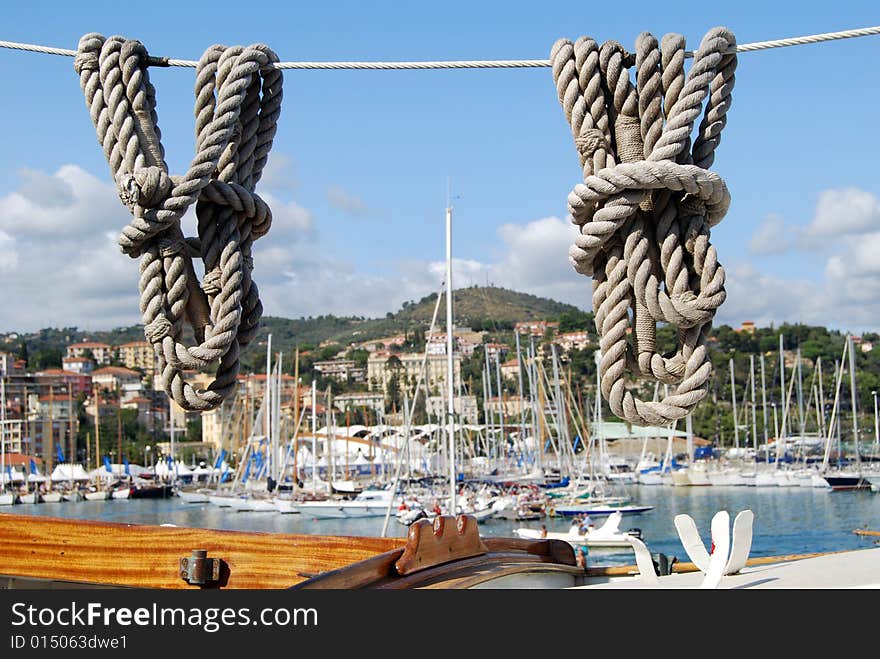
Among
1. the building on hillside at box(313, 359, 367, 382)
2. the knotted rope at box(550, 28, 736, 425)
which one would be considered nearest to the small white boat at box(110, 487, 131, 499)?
the knotted rope at box(550, 28, 736, 425)

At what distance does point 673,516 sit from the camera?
31.6m

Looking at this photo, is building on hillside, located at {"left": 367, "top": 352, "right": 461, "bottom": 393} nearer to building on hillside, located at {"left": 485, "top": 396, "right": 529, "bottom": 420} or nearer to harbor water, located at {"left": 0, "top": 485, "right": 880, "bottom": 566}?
building on hillside, located at {"left": 485, "top": 396, "right": 529, "bottom": 420}

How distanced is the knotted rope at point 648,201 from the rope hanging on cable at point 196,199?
119cm

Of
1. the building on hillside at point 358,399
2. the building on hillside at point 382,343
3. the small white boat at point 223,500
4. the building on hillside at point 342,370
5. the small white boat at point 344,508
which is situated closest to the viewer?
the small white boat at point 344,508

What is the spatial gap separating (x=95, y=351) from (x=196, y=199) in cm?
18462

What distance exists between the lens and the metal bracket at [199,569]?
445 cm

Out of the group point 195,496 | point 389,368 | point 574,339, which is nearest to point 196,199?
point 195,496

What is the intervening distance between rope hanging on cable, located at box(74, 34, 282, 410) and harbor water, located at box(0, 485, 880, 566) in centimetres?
2324

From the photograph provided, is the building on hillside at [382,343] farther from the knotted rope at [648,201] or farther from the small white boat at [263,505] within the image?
the knotted rope at [648,201]

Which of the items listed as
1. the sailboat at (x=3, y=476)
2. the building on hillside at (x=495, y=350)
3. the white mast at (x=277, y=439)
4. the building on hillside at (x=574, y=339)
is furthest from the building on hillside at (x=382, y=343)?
the white mast at (x=277, y=439)

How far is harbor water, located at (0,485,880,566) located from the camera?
3338cm

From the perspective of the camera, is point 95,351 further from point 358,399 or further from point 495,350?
point 495,350
